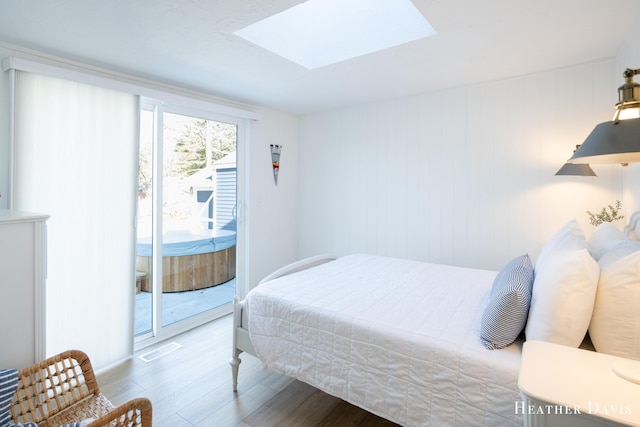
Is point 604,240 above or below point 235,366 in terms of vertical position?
above

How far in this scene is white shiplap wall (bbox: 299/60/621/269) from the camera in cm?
264

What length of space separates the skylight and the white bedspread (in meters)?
1.67

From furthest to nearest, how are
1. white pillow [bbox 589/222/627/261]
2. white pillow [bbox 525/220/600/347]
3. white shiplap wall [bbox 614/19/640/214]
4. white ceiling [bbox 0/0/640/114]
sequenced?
white shiplap wall [bbox 614/19/640/214] < white ceiling [bbox 0/0/640/114] < white pillow [bbox 589/222/627/261] < white pillow [bbox 525/220/600/347]

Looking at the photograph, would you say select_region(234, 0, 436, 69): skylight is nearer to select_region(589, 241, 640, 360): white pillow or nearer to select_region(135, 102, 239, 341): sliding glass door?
select_region(135, 102, 239, 341): sliding glass door

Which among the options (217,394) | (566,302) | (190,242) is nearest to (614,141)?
(566,302)

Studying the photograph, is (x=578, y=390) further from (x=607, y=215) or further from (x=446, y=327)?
(x=607, y=215)

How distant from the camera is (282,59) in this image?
7.94 ft

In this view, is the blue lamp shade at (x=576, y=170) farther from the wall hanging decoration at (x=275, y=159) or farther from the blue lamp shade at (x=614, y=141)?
the wall hanging decoration at (x=275, y=159)

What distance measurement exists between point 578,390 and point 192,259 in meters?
3.41

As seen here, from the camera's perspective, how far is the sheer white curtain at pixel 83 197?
2227mm

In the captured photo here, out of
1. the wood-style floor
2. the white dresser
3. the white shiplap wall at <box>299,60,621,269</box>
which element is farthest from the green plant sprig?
the white dresser

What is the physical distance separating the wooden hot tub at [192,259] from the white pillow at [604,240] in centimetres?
323

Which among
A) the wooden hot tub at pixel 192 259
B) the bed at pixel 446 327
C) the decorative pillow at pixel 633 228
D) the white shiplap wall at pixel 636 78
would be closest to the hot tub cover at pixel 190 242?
the wooden hot tub at pixel 192 259

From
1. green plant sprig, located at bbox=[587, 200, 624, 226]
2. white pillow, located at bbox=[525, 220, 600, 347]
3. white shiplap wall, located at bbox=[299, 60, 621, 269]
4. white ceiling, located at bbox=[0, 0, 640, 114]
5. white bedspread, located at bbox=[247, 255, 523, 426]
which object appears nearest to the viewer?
white pillow, located at bbox=[525, 220, 600, 347]
